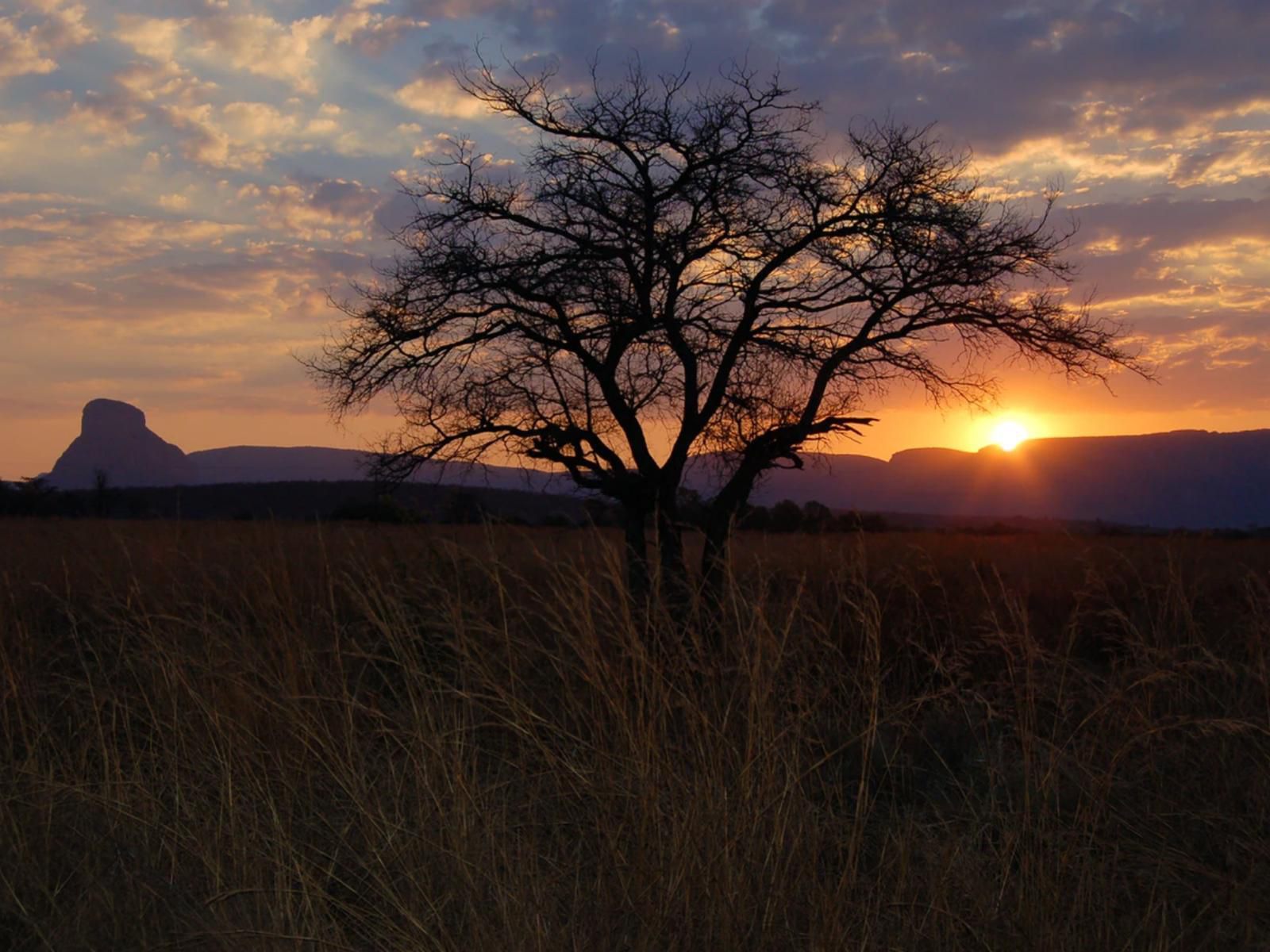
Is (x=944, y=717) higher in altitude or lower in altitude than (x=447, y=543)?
lower

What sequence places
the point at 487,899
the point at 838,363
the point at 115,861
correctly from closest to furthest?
the point at 487,899
the point at 115,861
the point at 838,363

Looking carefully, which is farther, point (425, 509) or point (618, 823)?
point (425, 509)

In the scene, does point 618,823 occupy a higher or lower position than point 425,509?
lower

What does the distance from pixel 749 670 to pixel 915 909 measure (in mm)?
976

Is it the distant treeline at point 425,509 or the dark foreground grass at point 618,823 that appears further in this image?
the distant treeline at point 425,509

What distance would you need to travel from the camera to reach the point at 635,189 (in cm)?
1114

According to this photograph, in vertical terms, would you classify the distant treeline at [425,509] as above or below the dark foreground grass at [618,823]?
above

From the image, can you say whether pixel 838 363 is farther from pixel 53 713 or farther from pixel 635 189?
pixel 53 713

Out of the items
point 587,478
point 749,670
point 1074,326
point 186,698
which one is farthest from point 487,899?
point 1074,326

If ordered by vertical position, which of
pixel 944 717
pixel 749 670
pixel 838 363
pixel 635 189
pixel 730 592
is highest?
pixel 635 189

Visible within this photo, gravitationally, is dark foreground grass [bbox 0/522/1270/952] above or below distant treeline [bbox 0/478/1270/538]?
below

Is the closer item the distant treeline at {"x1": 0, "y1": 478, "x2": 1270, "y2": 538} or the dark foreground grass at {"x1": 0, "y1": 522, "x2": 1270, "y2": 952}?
the dark foreground grass at {"x1": 0, "y1": 522, "x2": 1270, "y2": 952}

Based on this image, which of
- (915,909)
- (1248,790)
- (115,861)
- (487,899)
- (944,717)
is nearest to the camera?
(487,899)

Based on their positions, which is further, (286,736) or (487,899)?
(286,736)
